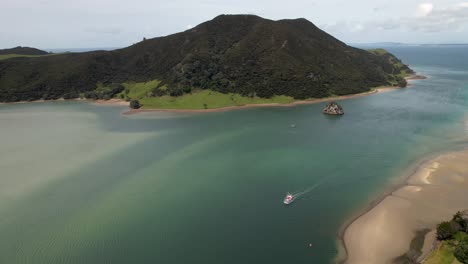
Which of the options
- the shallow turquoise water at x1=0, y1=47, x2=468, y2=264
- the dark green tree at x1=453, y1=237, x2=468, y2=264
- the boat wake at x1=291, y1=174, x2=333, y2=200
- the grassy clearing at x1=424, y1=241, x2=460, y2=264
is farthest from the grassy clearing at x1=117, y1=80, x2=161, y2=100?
the dark green tree at x1=453, y1=237, x2=468, y2=264

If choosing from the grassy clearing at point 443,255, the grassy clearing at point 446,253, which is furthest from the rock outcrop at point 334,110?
the grassy clearing at point 443,255

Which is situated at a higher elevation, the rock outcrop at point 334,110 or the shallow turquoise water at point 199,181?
the rock outcrop at point 334,110

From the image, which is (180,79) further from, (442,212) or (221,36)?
(442,212)

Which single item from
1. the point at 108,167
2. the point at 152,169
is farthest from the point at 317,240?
the point at 108,167

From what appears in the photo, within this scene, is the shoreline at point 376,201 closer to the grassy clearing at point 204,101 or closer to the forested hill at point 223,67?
the grassy clearing at point 204,101

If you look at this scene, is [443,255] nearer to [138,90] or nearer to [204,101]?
[204,101]

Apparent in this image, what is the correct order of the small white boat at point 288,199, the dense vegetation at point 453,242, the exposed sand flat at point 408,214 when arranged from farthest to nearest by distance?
the small white boat at point 288,199 < the exposed sand flat at point 408,214 < the dense vegetation at point 453,242

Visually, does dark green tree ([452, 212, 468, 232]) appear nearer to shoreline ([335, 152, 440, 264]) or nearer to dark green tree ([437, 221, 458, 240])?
dark green tree ([437, 221, 458, 240])
